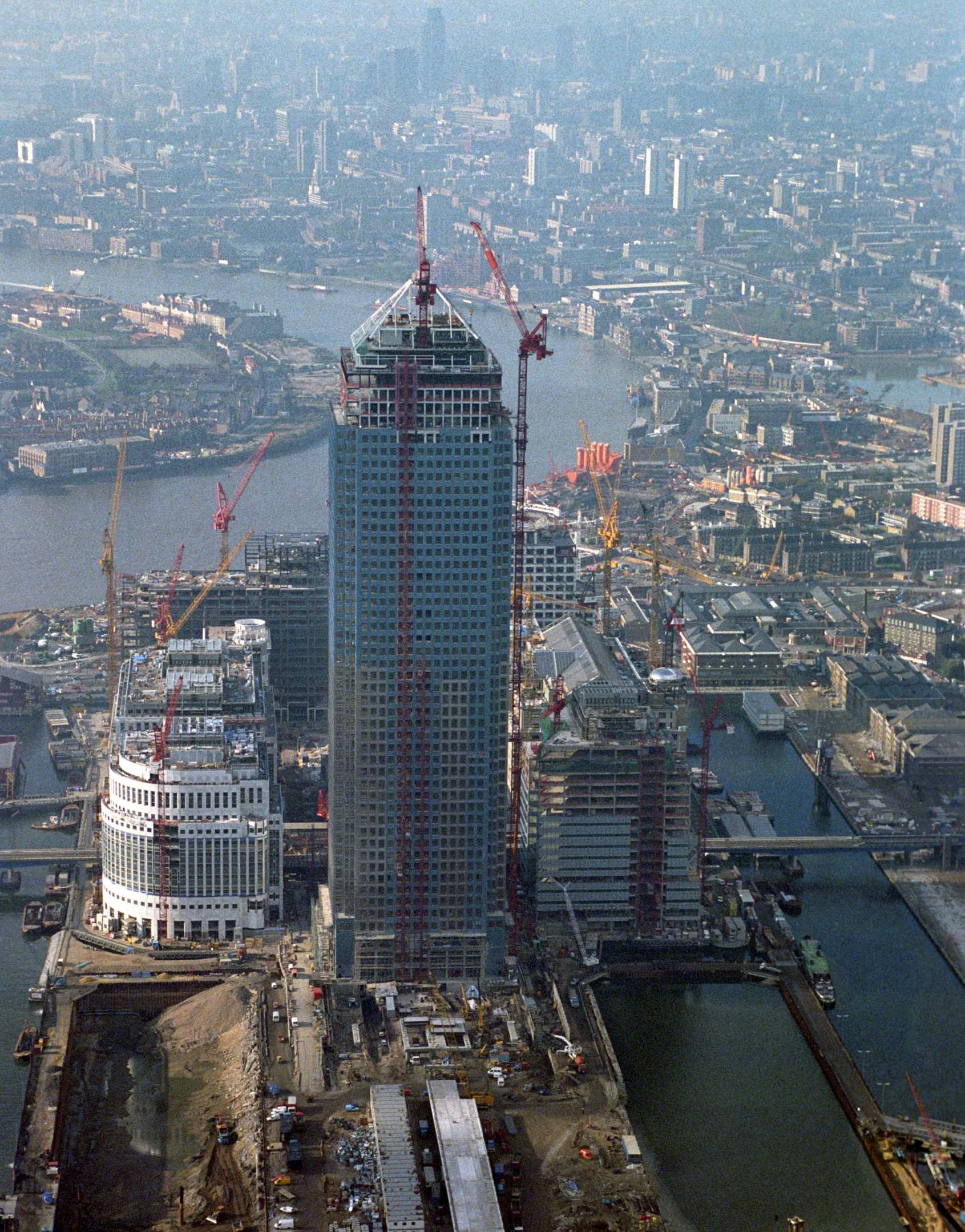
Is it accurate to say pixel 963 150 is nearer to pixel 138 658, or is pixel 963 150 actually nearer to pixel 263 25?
pixel 263 25

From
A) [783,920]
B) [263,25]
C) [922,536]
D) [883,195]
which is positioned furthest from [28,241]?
[783,920]

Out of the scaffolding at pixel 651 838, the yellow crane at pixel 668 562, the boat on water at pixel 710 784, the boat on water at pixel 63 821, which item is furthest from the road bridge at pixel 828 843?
the yellow crane at pixel 668 562

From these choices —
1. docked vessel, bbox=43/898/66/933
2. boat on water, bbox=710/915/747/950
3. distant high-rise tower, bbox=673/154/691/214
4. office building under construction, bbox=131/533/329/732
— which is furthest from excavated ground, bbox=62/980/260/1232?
distant high-rise tower, bbox=673/154/691/214

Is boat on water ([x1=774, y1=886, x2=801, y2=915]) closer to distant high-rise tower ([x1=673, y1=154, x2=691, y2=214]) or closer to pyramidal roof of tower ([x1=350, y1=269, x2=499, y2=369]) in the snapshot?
pyramidal roof of tower ([x1=350, y1=269, x2=499, y2=369])

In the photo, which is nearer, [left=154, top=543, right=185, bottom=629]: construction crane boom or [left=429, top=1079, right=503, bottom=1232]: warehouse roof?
[left=429, top=1079, right=503, bottom=1232]: warehouse roof

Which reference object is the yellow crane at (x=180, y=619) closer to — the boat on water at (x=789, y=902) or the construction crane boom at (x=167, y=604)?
the construction crane boom at (x=167, y=604)

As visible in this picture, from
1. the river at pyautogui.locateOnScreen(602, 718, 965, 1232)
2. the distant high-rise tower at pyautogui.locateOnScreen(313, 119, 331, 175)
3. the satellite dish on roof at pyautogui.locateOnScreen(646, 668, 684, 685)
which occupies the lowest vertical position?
the river at pyautogui.locateOnScreen(602, 718, 965, 1232)

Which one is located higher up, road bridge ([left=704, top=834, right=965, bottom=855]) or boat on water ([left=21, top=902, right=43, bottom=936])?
road bridge ([left=704, top=834, right=965, bottom=855])
